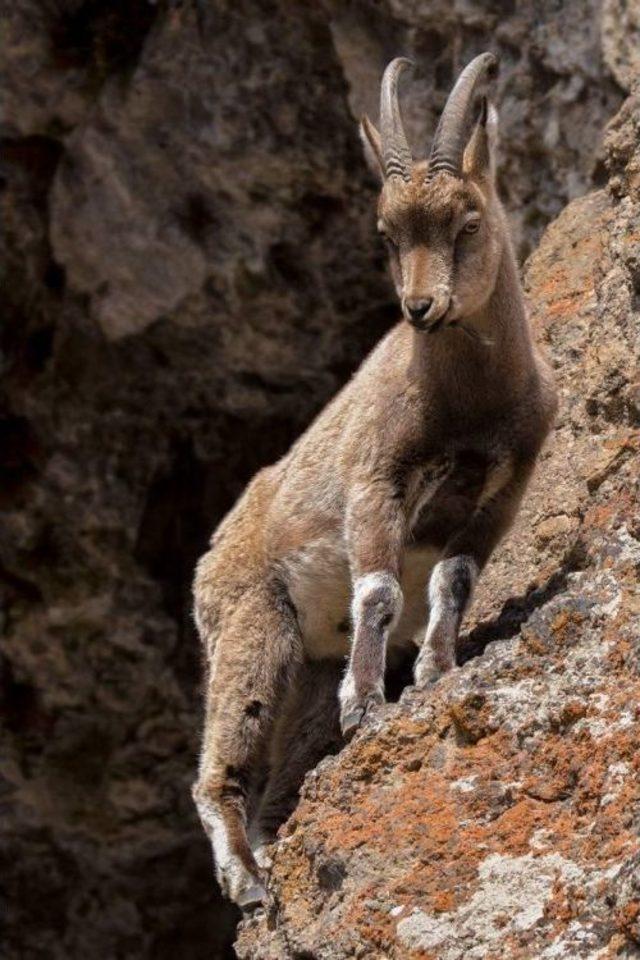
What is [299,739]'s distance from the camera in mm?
7727

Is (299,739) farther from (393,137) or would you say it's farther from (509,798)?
(393,137)

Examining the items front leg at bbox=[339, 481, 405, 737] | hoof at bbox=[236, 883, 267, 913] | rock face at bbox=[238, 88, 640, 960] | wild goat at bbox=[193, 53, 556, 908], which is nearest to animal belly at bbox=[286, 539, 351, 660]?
wild goat at bbox=[193, 53, 556, 908]

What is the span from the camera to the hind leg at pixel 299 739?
24.8 feet

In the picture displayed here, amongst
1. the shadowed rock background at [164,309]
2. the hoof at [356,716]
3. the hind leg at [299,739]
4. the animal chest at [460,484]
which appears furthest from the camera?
the shadowed rock background at [164,309]

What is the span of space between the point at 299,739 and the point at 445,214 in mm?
2248

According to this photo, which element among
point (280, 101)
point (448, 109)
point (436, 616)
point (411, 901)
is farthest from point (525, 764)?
point (280, 101)

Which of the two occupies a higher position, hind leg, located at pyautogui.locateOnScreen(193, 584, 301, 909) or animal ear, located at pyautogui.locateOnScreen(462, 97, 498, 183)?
animal ear, located at pyautogui.locateOnScreen(462, 97, 498, 183)

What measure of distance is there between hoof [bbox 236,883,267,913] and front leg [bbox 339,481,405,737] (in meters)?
0.73

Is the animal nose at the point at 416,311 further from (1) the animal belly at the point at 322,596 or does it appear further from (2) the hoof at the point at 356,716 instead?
(2) the hoof at the point at 356,716

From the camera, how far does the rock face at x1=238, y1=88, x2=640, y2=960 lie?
5148 millimetres

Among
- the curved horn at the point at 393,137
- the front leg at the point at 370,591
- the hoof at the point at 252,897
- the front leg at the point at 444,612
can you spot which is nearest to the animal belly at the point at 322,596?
the front leg at the point at 370,591

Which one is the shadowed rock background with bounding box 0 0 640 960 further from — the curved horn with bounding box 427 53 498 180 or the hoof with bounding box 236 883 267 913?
the hoof with bounding box 236 883 267 913

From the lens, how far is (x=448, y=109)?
740 centimetres

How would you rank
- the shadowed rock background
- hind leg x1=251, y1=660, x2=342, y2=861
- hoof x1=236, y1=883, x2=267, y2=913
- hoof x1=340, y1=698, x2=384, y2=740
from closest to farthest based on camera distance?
hoof x1=340, y1=698, x2=384, y2=740, hoof x1=236, y1=883, x2=267, y2=913, hind leg x1=251, y1=660, x2=342, y2=861, the shadowed rock background
